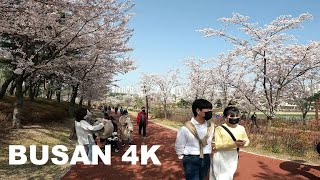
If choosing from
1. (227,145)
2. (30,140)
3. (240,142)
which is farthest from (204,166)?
(30,140)

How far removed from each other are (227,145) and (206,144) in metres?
0.39

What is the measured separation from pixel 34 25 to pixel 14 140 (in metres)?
4.49

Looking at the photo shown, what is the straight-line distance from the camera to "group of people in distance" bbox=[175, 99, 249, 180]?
4.83 m

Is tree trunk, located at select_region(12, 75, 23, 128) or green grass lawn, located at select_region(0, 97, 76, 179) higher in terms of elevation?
tree trunk, located at select_region(12, 75, 23, 128)

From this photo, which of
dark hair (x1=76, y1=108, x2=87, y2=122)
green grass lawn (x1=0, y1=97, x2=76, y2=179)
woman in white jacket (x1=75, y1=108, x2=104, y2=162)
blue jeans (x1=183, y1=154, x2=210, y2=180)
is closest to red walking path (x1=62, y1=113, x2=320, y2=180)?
green grass lawn (x1=0, y1=97, x2=76, y2=179)

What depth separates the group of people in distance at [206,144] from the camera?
4.83 metres

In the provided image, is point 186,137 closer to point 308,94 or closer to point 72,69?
point 72,69

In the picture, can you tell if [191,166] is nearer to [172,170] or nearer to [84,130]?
[84,130]

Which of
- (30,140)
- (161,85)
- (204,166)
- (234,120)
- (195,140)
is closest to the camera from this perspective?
(195,140)

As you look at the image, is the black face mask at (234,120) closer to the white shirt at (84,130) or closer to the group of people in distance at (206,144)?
the group of people in distance at (206,144)

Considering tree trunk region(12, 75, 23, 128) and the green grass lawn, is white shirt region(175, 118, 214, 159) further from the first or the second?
tree trunk region(12, 75, 23, 128)

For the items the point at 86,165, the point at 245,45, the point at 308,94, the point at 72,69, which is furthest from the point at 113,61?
the point at 308,94

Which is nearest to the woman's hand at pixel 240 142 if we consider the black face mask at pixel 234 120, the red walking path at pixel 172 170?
the black face mask at pixel 234 120

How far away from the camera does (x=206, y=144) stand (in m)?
4.91
